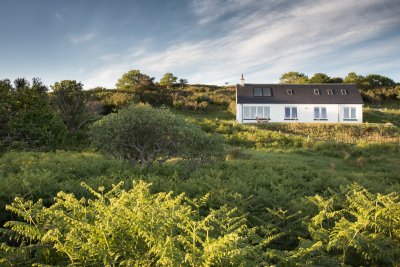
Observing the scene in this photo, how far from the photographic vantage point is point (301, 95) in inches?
1820

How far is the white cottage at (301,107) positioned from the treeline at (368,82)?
22598 millimetres

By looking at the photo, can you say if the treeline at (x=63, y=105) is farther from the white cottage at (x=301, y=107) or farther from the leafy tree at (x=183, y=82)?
the white cottage at (x=301, y=107)

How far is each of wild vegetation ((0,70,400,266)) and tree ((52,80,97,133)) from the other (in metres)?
0.12

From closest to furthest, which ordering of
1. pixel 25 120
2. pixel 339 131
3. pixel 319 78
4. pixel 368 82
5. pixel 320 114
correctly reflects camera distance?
1. pixel 25 120
2. pixel 339 131
3. pixel 320 114
4. pixel 368 82
5. pixel 319 78

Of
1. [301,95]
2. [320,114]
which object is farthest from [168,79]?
[320,114]

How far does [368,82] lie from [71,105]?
204 ft

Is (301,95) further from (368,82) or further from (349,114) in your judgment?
(368,82)

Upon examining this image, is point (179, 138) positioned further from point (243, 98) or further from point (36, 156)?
point (243, 98)

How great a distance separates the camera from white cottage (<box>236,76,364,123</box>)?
44.6 metres

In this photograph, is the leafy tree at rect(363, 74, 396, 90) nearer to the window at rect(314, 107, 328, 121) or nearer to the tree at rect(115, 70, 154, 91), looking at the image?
the window at rect(314, 107, 328, 121)

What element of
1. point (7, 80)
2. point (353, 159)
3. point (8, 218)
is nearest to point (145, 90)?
point (353, 159)

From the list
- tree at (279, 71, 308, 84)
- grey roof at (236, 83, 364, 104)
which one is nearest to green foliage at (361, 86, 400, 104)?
tree at (279, 71, 308, 84)

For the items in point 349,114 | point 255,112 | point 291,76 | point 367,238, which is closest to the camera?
point 367,238

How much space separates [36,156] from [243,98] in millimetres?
31976
